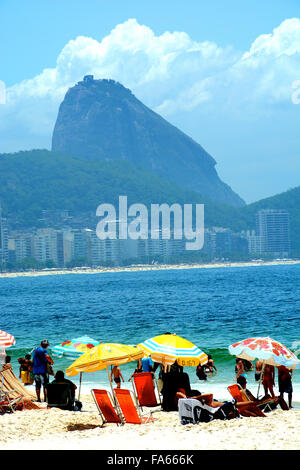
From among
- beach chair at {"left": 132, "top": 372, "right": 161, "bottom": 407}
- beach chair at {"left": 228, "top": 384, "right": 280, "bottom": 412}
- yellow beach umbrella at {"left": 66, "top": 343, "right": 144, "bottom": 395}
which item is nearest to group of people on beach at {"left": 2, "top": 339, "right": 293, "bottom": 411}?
beach chair at {"left": 228, "top": 384, "right": 280, "bottom": 412}

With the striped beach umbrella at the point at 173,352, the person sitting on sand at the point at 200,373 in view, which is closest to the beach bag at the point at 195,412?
the striped beach umbrella at the point at 173,352

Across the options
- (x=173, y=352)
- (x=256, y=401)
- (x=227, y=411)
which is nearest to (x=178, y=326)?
(x=256, y=401)

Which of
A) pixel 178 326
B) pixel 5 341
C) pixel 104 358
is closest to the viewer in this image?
pixel 104 358

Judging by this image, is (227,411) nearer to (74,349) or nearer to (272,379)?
(272,379)

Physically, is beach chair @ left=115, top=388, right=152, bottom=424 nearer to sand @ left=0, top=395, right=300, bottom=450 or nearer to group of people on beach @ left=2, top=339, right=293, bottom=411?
sand @ left=0, top=395, right=300, bottom=450
